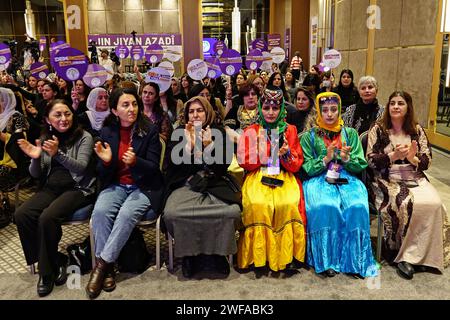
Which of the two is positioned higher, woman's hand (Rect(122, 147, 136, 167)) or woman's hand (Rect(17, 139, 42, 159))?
woman's hand (Rect(17, 139, 42, 159))

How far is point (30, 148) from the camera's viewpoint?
282 centimetres

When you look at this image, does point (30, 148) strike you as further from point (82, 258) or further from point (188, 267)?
point (188, 267)

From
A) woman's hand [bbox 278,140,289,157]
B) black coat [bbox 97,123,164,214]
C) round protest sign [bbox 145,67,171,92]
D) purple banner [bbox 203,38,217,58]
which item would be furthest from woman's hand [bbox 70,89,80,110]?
purple banner [bbox 203,38,217,58]

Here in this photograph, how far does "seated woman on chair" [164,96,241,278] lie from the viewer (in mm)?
2775

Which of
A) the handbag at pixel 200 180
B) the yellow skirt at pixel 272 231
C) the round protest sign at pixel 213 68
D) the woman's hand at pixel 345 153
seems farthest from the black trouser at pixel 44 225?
Result: the round protest sign at pixel 213 68

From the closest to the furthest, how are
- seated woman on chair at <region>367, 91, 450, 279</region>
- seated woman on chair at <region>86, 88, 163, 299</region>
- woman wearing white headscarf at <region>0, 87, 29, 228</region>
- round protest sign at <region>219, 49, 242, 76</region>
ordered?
seated woman on chair at <region>86, 88, 163, 299</region>
seated woman on chair at <region>367, 91, 450, 279</region>
woman wearing white headscarf at <region>0, 87, 29, 228</region>
round protest sign at <region>219, 49, 242, 76</region>

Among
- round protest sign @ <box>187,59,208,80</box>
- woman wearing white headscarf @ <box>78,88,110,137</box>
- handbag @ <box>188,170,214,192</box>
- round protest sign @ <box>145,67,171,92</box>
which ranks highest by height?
round protest sign @ <box>187,59,208,80</box>

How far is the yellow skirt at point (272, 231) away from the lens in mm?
2857

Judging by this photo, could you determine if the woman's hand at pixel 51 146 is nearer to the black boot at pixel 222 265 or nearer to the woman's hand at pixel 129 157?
the woman's hand at pixel 129 157

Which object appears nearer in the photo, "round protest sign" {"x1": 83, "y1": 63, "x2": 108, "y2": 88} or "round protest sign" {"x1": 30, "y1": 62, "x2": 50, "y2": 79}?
"round protest sign" {"x1": 83, "y1": 63, "x2": 108, "y2": 88}

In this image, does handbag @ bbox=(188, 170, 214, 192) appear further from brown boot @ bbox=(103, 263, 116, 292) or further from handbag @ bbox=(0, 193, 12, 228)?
handbag @ bbox=(0, 193, 12, 228)

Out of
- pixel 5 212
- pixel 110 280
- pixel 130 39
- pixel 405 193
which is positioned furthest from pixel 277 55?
pixel 130 39

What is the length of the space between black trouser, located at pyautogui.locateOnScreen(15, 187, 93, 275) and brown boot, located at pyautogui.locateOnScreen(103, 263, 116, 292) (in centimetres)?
37

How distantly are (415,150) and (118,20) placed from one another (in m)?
16.2
